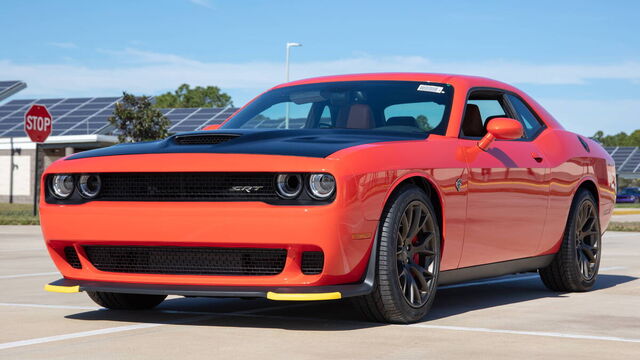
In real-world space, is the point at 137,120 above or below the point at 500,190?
below

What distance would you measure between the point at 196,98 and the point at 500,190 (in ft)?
430

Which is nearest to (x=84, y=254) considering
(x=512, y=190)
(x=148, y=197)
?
(x=148, y=197)

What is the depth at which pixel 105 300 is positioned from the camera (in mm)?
6352

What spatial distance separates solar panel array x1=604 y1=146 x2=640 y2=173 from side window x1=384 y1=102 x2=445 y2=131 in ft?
223

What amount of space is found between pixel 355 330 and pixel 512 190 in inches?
74.5

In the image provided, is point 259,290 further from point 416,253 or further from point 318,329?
point 416,253

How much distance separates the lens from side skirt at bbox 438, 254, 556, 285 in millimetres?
6273

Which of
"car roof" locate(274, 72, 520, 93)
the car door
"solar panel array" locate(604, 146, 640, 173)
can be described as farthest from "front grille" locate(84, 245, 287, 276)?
"solar panel array" locate(604, 146, 640, 173)

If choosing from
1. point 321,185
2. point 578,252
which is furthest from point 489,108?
point 321,185

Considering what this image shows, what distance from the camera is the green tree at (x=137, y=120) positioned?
41.1 meters

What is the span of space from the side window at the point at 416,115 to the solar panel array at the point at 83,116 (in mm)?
35205

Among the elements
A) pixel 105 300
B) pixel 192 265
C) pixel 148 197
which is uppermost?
pixel 148 197

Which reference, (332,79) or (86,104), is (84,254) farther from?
(86,104)

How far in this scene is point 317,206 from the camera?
5.15m
